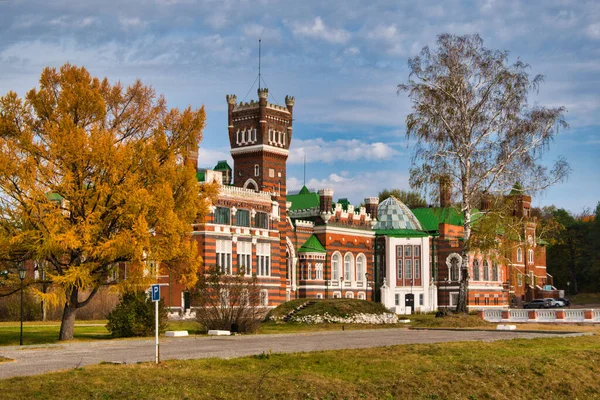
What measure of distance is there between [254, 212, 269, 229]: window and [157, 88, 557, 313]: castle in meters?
0.08

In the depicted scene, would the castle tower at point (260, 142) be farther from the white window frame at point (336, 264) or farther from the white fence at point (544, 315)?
the white fence at point (544, 315)

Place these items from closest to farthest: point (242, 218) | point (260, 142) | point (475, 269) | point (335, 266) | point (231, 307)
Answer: point (231, 307), point (242, 218), point (260, 142), point (335, 266), point (475, 269)

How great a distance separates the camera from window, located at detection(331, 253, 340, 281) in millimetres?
79938

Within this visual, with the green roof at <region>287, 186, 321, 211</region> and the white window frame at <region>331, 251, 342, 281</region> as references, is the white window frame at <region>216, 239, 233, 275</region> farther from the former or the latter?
the green roof at <region>287, 186, 321, 211</region>

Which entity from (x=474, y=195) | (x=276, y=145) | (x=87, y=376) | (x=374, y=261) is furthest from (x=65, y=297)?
(x=374, y=261)

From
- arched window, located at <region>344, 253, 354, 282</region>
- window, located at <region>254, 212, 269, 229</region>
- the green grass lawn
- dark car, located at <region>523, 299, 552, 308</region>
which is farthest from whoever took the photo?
dark car, located at <region>523, 299, 552, 308</region>

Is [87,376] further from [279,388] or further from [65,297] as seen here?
[65,297]

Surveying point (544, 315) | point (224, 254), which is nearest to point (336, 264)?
point (224, 254)

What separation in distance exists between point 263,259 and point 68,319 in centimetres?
3513

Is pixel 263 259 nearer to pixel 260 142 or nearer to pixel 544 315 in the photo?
pixel 260 142

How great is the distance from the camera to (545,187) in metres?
46.6

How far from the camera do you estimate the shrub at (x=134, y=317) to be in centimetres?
3684

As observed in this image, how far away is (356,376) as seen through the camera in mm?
20891

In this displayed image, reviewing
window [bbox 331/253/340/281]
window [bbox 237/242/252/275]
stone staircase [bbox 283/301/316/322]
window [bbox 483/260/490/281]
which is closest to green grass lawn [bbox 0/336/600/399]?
stone staircase [bbox 283/301/316/322]
